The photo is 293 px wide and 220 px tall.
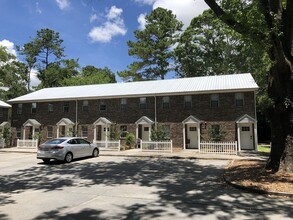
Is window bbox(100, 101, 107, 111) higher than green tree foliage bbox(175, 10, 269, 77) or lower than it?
lower

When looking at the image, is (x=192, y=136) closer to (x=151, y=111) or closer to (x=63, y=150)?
(x=151, y=111)

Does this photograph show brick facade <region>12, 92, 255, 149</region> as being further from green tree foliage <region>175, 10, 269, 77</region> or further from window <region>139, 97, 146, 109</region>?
green tree foliage <region>175, 10, 269, 77</region>

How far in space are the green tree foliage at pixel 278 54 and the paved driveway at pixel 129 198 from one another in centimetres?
277

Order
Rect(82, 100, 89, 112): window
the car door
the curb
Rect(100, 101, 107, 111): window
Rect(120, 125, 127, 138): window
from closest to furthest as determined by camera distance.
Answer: the curb, the car door, Rect(120, 125, 127, 138): window, Rect(100, 101, 107, 111): window, Rect(82, 100, 89, 112): window

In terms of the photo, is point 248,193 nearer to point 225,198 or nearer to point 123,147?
point 225,198

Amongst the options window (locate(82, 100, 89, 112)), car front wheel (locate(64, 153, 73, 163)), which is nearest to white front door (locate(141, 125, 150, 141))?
window (locate(82, 100, 89, 112))

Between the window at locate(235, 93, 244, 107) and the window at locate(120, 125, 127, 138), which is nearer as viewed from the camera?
the window at locate(235, 93, 244, 107)

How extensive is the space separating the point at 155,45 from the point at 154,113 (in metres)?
23.2

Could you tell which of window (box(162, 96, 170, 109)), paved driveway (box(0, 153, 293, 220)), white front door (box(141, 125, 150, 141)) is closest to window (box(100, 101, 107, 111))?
white front door (box(141, 125, 150, 141))

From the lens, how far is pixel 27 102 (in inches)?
1316

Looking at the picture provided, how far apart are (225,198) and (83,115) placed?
24.5 metres

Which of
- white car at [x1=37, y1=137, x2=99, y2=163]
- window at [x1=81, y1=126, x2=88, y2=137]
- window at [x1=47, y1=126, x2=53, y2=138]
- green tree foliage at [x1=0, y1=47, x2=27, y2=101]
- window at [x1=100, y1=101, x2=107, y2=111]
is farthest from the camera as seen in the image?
green tree foliage at [x1=0, y1=47, x2=27, y2=101]

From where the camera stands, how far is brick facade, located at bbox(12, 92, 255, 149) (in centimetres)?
2509

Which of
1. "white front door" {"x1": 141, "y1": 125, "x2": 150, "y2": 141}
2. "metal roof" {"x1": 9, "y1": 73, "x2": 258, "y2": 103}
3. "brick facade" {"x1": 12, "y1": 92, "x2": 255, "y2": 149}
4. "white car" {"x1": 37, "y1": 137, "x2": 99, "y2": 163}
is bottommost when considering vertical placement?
"white car" {"x1": 37, "y1": 137, "x2": 99, "y2": 163}
